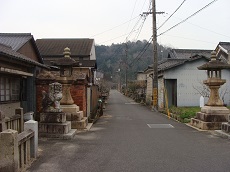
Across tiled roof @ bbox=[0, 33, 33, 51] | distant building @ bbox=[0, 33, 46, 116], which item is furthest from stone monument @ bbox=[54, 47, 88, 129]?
tiled roof @ bbox=[0, 33, 33, 51]

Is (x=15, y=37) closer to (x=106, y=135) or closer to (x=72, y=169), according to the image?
(x=106, y=135)

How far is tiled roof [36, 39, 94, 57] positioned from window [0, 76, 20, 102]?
98.0 feet

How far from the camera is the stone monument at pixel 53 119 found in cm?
1110

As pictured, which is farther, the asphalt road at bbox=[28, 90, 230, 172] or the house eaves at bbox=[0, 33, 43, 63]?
the house eaves at bbox=[0, 33, 43, 63]

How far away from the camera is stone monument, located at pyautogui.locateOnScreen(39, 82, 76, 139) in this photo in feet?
36.4

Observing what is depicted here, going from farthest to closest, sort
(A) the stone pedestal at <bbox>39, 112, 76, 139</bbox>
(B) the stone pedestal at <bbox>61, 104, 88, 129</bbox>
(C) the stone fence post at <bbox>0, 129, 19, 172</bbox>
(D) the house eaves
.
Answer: (D) the house eaves
(B) the stone pedestal at <bbox>61, 104, 88, 129</bbox>
(A) the stone pedestal at <bbox>39, 112, 76, 139</bbox>
(C) the stone fence post at <bbox>0, 129, 19, 172</bbox>

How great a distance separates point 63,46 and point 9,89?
35116 mm

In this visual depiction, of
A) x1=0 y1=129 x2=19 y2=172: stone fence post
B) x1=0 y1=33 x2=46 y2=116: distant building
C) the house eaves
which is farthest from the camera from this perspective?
the house eaves

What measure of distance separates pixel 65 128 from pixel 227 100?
2151 cm

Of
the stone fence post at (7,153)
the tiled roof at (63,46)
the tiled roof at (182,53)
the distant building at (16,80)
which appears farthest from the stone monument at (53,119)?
the tiled roof at (182,53)

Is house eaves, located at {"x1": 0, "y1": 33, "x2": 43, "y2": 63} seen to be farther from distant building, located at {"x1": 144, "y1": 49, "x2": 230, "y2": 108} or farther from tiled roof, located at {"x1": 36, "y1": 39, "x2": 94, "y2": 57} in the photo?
tiled roof, located at {"x1": 36, "y1": 39, "x2": 94, "y2": 57}

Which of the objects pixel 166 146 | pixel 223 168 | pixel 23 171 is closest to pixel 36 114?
pixel 166 146

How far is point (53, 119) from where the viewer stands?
11.5 meters

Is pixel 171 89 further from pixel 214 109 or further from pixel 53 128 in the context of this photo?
pixel 53 128
